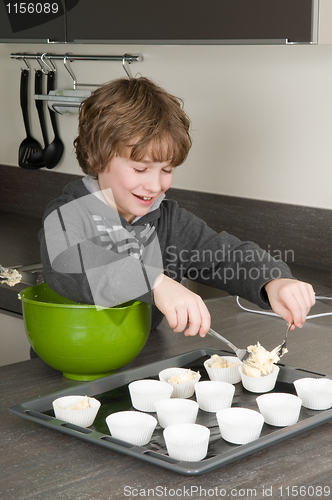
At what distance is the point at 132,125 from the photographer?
1.19m

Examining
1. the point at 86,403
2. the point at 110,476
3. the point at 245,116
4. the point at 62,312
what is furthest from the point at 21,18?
the point at 110,476

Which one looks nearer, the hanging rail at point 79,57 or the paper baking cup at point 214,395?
the paper baking cup at point 214,395

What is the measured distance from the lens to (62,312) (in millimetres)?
989

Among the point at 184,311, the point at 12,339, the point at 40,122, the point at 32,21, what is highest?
the point at 32,21

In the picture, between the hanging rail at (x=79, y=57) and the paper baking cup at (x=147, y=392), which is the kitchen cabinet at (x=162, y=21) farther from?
the paper baking cup at (x=147, y=392)

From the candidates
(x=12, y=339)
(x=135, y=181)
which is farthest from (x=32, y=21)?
(x=12, y=339)

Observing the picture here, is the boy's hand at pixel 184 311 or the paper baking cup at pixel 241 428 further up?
the boy's hand at pixel 184 311

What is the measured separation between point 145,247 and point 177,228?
0.10 m

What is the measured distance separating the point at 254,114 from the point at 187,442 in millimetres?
1321

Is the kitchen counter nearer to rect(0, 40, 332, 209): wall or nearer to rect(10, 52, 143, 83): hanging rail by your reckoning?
rect(0, 40, 332, 209): wall

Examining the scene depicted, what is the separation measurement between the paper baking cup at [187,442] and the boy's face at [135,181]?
563 millimetres

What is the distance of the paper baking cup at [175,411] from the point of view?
82 centimetres

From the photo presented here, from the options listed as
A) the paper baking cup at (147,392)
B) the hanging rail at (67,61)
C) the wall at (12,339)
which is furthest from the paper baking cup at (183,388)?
the hanging rail at (67,61)

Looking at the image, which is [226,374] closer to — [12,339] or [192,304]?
[192,304]
